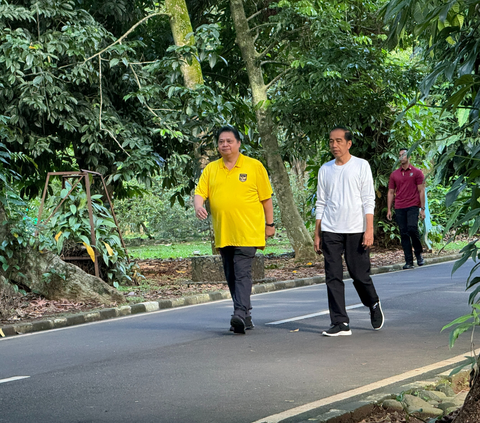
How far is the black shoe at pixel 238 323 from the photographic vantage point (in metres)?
8.44

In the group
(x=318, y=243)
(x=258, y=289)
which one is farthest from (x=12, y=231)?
(x=318, y=243)

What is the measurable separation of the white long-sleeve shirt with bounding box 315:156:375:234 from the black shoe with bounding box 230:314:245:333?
1.32 m

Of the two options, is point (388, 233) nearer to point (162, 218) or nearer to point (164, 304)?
point (164, 304)

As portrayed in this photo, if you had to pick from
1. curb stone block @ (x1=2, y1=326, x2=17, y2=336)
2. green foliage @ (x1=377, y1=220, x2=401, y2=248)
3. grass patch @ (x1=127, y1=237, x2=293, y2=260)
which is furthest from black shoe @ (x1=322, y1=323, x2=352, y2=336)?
grass patch @ (x1=127, y1=237, x2=293, y2=260)

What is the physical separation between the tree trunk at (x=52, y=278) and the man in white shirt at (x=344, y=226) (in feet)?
14.6

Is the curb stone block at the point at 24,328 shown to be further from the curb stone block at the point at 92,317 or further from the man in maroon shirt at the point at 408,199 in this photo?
the man in maroon shirt at the point at 408,199

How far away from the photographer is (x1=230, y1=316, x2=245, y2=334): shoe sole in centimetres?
844

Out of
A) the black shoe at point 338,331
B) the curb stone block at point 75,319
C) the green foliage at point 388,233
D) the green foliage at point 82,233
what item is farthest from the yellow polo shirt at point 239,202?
the green foliage at point 388,233

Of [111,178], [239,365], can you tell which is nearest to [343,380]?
[239,365]

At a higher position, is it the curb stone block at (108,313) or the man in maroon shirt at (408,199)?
the man in maroon shirt at (408,199)

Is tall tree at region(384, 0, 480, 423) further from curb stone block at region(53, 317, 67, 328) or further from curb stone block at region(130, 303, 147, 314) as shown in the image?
curb stone block at region(130, 303, 147, 314)

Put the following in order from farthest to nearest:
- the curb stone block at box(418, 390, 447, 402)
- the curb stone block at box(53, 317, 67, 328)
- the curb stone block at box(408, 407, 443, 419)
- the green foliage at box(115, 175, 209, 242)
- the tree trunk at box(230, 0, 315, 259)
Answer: the green foliage at box(115, 175, 209, 242) → the tree trunk at box(230, 0, 315, 259) → the curb stone block at box(53, 317, 67, 328) → the curb stone block at box(418, 390, 447, 402) → the curb stone block at box(408, 407, 443, 419)

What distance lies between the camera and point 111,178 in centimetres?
1639

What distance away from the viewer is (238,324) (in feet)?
27.8
